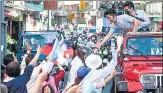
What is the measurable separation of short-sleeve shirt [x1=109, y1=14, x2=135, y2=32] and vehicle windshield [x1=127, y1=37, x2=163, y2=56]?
52 centimetres

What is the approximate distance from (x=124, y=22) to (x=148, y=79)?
232cm

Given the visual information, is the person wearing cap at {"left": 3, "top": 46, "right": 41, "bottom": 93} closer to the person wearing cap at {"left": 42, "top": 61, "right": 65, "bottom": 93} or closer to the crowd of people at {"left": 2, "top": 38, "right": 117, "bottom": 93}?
the crowd of people at {"left": 2, "top": 38, "right": 117, "bottom": 93}

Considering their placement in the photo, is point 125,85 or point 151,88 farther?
point 125,85

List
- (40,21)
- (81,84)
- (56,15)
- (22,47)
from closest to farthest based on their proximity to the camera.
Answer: (81,84)
(22,47)
(40,21)
(56,15)

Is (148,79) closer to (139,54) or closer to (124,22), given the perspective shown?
(139,54)

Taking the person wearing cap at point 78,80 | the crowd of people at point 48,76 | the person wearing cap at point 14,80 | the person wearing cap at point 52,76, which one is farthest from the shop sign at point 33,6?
the person wearing cap at point 14,80

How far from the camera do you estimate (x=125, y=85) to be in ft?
29.9

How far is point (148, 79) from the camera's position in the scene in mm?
8852

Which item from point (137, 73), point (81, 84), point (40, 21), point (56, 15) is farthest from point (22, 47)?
point (56, 15)

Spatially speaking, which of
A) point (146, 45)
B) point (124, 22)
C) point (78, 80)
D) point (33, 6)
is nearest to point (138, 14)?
point (124, 22)

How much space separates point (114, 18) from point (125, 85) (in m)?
2.17

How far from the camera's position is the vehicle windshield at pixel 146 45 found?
406 inches

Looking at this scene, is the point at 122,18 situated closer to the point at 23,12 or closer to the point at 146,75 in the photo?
the point at 146,75

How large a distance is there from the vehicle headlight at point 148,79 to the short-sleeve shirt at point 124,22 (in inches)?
81.5
